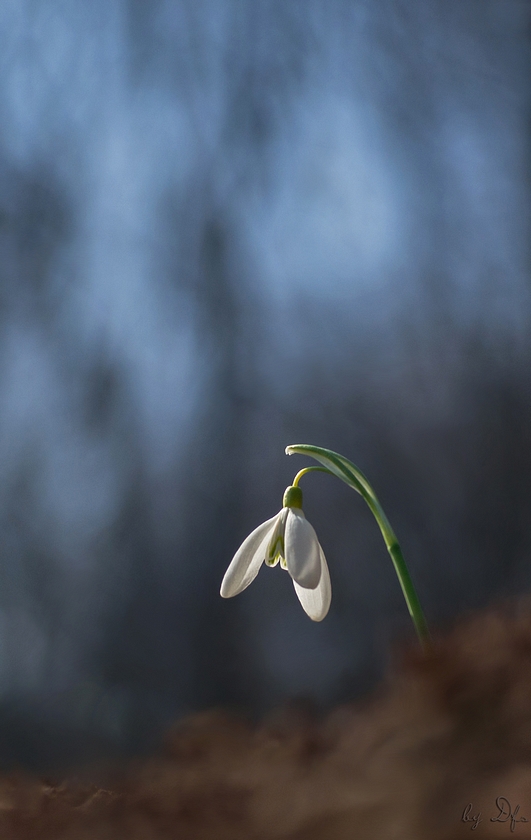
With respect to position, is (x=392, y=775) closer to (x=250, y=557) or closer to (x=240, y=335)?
(x=250, y=557)

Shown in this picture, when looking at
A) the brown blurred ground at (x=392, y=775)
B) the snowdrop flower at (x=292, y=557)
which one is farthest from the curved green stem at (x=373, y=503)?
the brown blurred ground at (x=392, y=775)

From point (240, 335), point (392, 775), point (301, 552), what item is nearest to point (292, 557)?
point (301, 552)

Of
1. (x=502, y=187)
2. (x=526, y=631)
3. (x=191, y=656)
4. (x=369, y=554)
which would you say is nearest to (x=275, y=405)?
(x=369, y=554)

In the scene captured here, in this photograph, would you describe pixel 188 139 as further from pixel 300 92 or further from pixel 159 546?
pixel 159 546

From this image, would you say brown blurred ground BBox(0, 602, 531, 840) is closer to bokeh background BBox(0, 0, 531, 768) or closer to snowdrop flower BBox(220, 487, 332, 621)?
snowdrop flower BBox(220, 487, 332, 621)

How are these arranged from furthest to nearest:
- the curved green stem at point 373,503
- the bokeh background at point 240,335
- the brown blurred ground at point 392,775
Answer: the bokeh background at point 240,335 < the curved green stem at point 373,503 < the brown blurred ground at point 392,775

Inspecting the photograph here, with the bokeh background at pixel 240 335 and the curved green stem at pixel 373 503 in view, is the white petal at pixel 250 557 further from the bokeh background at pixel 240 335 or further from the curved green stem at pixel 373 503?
the bokeh background at pixel 240 335
